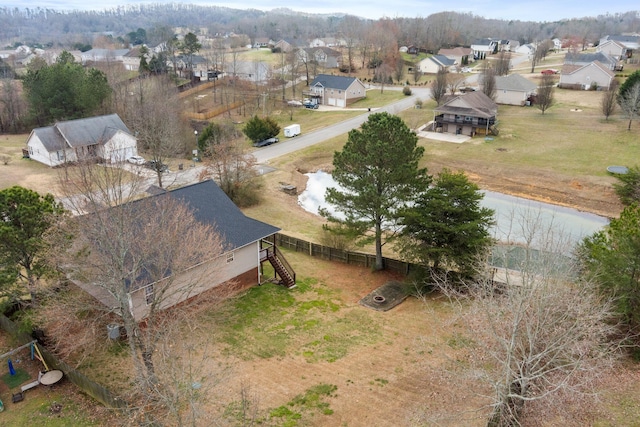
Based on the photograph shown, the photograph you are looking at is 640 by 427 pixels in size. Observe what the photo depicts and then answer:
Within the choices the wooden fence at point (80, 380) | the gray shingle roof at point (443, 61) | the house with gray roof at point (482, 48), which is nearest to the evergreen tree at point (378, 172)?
the wooden fence at point (80, 380)

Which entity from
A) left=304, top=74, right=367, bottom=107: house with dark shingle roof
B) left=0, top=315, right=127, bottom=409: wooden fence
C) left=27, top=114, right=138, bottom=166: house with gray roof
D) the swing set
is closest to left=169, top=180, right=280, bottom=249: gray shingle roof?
left=0, top=315, right=127, bottom=409: wooden fence

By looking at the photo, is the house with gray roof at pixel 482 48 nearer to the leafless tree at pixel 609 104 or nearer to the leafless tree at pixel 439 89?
the leafless tree at pixel 439 89

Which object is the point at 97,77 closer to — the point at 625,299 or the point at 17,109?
the point at 17,109

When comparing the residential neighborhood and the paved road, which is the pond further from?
the paved road

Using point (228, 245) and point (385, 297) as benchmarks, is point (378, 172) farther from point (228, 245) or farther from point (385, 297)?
point (228, 245)

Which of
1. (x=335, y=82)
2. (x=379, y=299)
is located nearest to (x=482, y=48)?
(x=335, y=82)

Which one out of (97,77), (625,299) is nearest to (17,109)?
(97,77)

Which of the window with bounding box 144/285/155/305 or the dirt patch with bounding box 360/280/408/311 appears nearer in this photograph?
the window with bounding box 144/285/155/305
